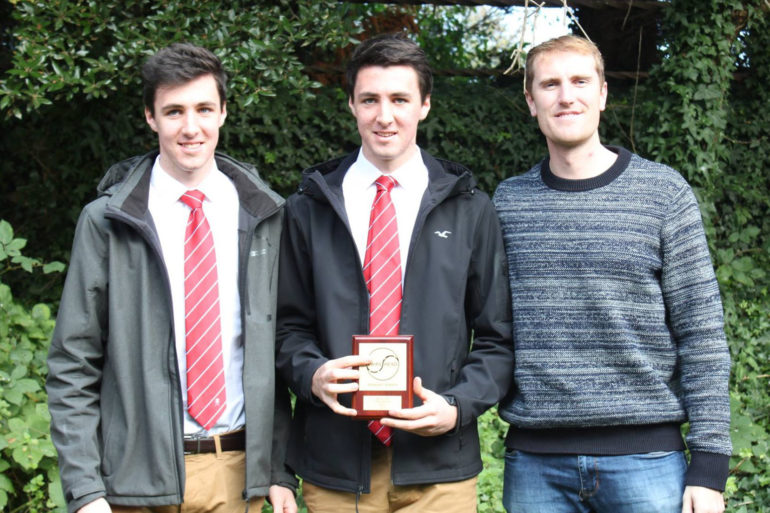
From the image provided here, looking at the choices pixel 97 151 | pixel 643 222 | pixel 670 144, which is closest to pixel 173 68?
pixel 643 222

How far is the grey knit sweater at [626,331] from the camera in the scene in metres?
2.86

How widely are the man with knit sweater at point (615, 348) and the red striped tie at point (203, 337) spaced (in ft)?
3.32

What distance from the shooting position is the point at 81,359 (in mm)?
2816

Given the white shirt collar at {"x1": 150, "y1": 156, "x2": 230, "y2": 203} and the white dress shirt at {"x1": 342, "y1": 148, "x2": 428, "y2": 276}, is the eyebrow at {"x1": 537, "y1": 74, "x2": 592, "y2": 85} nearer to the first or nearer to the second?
the white dress shirt at {"x1": 342, "y1": 148, "x2": 428, "y2": 276}

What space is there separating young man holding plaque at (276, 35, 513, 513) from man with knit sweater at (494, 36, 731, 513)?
156mm

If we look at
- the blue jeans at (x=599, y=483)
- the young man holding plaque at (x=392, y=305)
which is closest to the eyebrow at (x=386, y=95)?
the young man holding plaque at (x=392, y=305)

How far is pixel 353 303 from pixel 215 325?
460 mm

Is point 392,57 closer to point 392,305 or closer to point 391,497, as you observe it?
point 392,305

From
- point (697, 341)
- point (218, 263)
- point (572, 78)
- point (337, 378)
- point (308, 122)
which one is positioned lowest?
point (337, 378)

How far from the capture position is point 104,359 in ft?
9.58

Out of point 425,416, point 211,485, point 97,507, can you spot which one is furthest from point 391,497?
point 97,507

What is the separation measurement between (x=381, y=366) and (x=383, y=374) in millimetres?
26

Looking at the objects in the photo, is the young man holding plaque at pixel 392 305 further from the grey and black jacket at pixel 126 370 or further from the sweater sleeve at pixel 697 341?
the sweater sleeve at pixel 697 341

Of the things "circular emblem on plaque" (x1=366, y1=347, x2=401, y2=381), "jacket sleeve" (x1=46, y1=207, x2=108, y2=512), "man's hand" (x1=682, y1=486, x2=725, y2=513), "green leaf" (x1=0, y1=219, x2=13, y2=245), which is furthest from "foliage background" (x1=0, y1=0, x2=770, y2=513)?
"circular emblem on plaque" (x1=366, y1=347, x2=401, y2=381)
